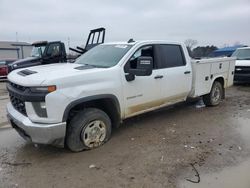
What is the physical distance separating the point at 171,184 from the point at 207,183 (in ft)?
1.58

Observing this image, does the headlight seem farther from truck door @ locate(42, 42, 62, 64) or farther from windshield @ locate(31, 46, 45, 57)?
windshield @ locate(31, 46, 45, 57)

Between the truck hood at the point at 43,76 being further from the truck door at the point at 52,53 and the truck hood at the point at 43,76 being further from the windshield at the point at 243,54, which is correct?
the windshield at the point at 243,54

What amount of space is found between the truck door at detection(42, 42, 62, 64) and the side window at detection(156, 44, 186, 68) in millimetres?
7745

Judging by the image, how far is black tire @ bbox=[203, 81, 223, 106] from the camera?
24.3ft

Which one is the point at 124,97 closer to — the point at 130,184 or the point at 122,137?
the point at 122,137

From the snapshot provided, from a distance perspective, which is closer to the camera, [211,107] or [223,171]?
[223,171]

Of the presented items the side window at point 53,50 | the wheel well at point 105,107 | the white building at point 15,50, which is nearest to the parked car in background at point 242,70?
the side window at point 53,50

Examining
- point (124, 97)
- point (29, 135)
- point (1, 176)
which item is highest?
point (124, 97)

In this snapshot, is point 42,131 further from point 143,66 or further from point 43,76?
point 143,66

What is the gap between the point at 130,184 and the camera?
135 inches

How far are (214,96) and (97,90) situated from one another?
176 inches

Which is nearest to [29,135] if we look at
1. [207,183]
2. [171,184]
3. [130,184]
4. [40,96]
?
[40,96]

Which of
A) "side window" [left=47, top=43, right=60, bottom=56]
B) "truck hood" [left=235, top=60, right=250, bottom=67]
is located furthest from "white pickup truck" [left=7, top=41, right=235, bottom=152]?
"side window" [left=47, top=43, right=60, bottom=56]

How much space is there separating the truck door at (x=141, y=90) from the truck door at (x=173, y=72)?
197 mm
